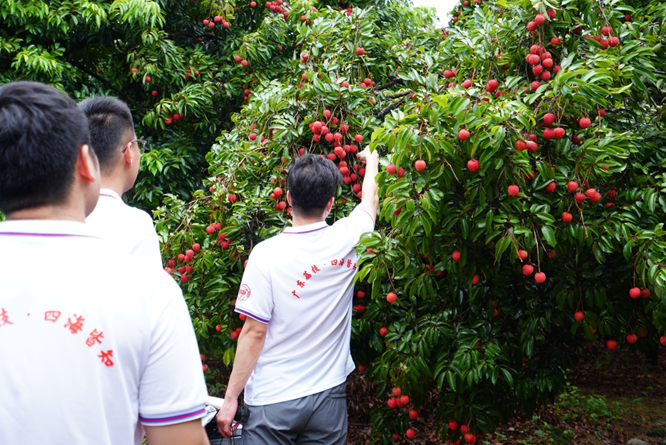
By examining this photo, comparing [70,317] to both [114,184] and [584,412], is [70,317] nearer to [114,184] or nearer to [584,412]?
[114,184]

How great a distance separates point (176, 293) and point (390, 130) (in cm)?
134

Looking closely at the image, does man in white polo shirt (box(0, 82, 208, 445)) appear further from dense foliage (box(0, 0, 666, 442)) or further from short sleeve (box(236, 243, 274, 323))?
dense foliage (box(0, 0, 666, 442))

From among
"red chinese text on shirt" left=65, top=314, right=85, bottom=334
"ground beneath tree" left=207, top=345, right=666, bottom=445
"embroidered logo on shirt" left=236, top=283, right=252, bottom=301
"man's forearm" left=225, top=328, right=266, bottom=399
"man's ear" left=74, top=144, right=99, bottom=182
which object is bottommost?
"ground beneath tree" left=207, top=345, right=666, bottom=445

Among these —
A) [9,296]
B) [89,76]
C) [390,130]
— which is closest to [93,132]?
[9,296]

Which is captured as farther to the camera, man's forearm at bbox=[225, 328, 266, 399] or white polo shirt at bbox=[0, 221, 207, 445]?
man's forearm at bbox=[225, 328, 266, 399]

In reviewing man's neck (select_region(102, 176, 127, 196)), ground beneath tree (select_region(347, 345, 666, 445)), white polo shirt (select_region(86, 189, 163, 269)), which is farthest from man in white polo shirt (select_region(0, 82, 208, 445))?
ground beneath tree (select_region(347, 345, 666, 445))

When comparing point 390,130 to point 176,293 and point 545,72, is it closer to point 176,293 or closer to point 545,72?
point 545,72

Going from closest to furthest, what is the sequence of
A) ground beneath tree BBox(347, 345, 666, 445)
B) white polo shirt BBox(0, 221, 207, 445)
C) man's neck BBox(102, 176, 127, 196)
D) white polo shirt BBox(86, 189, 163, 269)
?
white polo shirt BBox(0, 221, 207, 445), white polo shirt BBox(86, 189, 163, 269), man's neck BBox(102, 176, 127, 196), ground beneath tree BBox(347, 345, 666, 445)

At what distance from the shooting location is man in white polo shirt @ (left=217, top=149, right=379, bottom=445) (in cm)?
204

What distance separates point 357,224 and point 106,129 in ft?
3.60

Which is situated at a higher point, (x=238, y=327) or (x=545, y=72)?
(x=545, y=72)

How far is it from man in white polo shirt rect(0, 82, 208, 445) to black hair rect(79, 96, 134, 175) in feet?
2.70

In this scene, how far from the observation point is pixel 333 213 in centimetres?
295

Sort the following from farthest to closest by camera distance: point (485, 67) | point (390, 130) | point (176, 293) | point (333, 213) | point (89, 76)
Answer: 1. point (89, 76)
2. point (333, 213)
3. point (485, 67)
4. point (390, 130)
5. point (176, 293)
